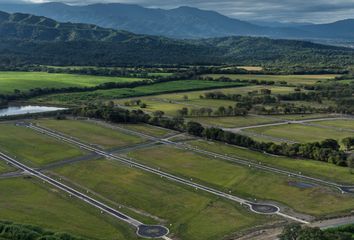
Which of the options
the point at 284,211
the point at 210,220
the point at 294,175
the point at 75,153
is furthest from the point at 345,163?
the point at 75,153

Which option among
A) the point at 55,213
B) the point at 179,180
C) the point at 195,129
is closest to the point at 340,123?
the point at 195,129

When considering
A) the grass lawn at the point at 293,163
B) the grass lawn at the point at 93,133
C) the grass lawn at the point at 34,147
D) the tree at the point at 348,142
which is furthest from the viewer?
the grass lawn at the point at 93,133

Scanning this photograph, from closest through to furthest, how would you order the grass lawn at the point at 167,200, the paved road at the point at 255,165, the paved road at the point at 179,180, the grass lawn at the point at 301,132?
1. the grass lawn at the point at 167,200
2. the paved road at the point at 179,180
3. the paved road at the point at 255,165
4. the grass lawn at the point at 301,132

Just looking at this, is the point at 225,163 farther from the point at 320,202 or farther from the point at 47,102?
the point at 47,102

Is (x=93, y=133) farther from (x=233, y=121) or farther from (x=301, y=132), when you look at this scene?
(x=301, y=132)

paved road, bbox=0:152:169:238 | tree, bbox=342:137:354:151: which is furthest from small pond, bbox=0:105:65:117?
tree, bbox=342:137:354:151

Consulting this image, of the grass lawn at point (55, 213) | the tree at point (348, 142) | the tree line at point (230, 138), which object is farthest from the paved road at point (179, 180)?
the tree at point (348, 142)

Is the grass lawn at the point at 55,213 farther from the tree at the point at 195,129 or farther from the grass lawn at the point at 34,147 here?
the tree at the point at 195,129
